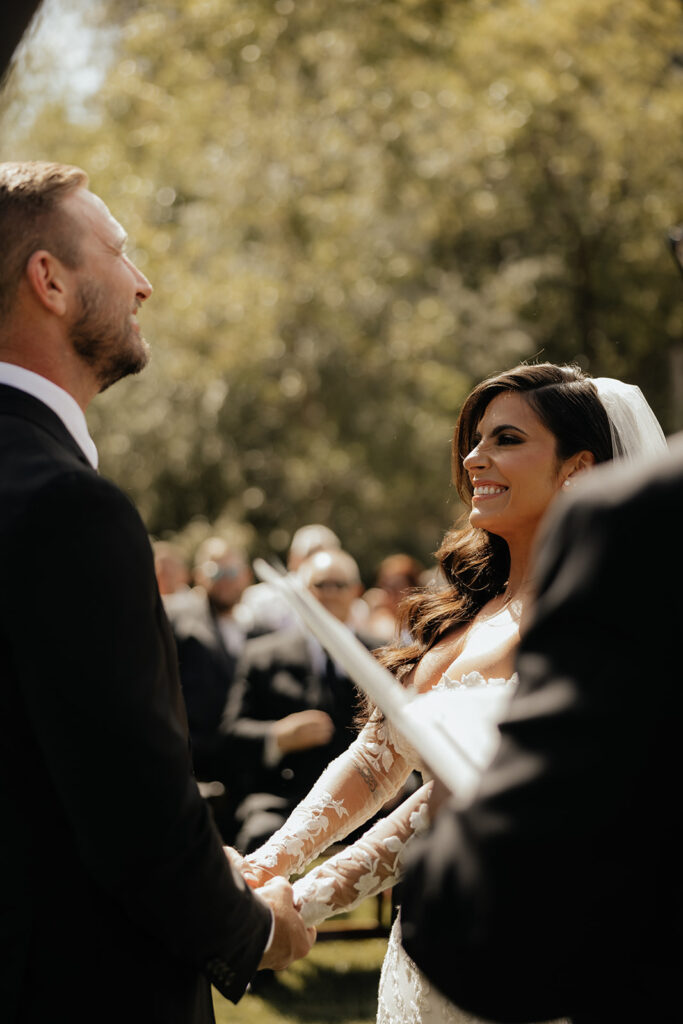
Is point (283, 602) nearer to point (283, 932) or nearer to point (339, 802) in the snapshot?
point (339, 802)

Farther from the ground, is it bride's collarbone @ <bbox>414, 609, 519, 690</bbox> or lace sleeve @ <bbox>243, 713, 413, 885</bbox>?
bride's collarbone @ <bbox>414, 609, 519, 690</bbox>

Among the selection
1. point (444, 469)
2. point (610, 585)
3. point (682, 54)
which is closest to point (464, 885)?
point (610, 585)

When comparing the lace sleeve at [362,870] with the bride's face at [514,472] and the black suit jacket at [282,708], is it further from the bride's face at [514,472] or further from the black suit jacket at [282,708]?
the black suit jacket at [282,708]

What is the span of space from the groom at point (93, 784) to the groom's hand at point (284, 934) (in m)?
0.17

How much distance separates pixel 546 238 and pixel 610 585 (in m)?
14.6

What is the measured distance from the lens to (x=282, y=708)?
663 centimetres

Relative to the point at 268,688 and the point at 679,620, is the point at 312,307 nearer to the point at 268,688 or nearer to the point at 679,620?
the point at 268,688

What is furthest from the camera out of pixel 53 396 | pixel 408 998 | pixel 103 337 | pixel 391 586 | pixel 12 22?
pixel 391 586

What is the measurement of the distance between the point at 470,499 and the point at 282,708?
3534 mm

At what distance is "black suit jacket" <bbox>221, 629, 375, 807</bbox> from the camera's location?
6.54 meters

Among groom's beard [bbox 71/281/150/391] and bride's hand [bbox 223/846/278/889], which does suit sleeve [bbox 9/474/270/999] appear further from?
bride's hand [bbox 223/846/278/889]

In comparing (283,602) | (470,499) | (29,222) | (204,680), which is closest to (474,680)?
(470,499)

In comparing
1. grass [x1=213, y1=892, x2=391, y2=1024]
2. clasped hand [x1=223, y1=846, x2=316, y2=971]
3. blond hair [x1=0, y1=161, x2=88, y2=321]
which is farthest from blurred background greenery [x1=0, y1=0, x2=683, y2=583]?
clasped hand [x1=223, y1=846, x2=316, y2=971]

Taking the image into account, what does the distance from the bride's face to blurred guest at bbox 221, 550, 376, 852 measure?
138 inches
